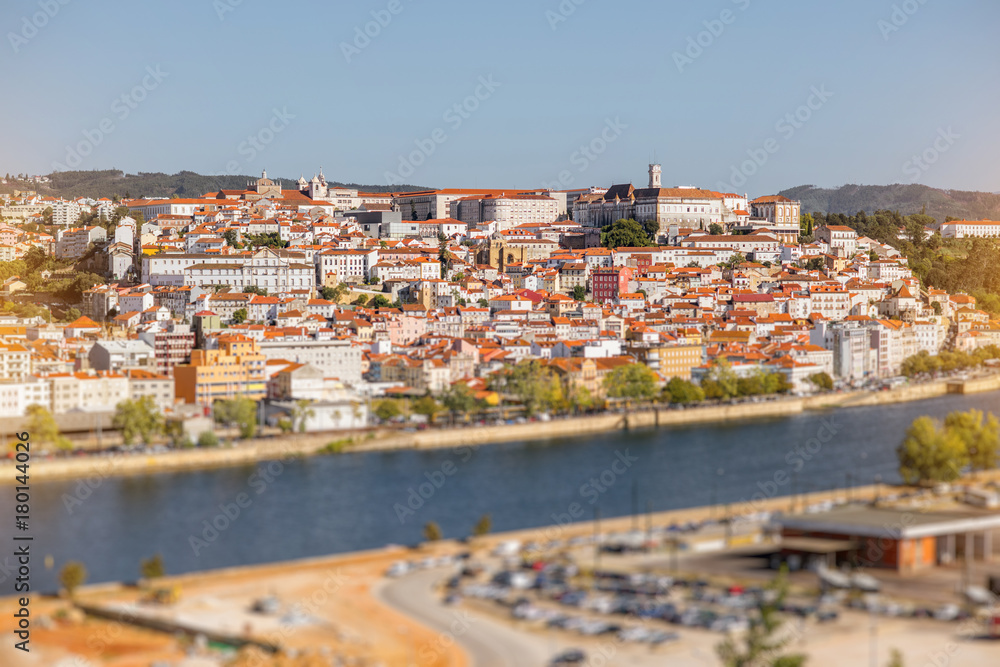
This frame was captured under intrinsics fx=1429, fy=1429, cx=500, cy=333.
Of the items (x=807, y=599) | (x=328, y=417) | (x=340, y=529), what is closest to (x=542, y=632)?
(x=807, y=599)

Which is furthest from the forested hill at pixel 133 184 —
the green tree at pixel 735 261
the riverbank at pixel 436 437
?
the riverbank at pixel 436 437

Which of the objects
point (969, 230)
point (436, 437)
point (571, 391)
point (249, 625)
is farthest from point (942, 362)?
point (249, 625)

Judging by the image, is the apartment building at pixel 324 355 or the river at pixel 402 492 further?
the apartment building at pixel 324 355

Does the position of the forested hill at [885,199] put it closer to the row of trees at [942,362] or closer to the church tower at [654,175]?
the church tower at [654,175]

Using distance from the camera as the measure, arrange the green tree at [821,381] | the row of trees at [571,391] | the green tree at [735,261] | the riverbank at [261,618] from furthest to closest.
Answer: the green tree at [735,261] < the green tree at [821,381] < the row of trees at [571,391] < the riverbank at [261,618]

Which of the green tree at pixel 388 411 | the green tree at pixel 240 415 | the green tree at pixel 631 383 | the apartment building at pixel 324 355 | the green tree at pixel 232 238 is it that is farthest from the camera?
the green tree at pixel 232 238

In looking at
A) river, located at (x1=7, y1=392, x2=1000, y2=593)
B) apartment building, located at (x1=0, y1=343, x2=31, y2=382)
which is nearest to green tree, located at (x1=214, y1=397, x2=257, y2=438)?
river, located at (x1=7, y1=392, x2=1000, y2=593)

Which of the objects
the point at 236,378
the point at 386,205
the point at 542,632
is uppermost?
the point at 386,205

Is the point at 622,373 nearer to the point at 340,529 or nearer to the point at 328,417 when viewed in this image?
the point at 328,417
